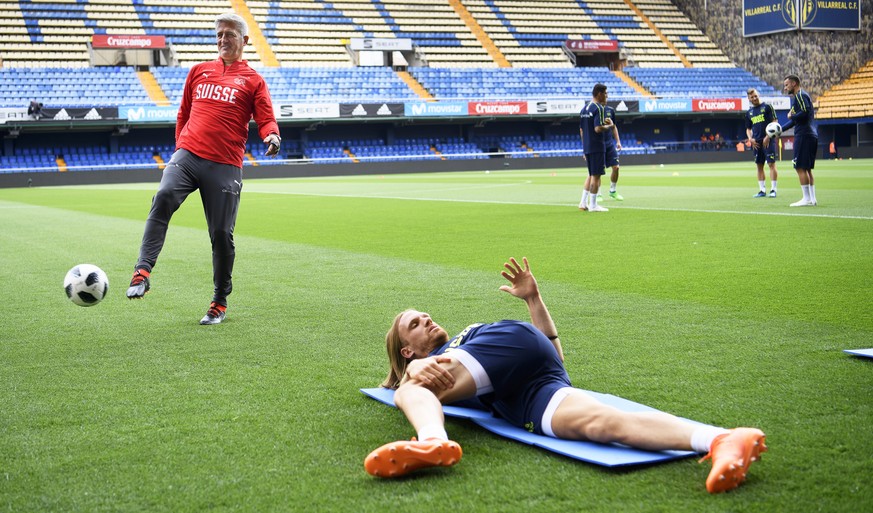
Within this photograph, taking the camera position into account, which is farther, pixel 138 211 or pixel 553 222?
pixel 138 211

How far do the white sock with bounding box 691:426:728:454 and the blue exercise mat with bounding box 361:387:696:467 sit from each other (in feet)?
0.31

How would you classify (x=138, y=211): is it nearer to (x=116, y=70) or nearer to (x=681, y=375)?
(x=681, y=375)

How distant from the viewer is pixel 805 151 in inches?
595

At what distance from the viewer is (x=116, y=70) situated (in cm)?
4716

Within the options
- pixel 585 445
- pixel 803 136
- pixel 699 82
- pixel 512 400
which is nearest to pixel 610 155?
pixel 803 136

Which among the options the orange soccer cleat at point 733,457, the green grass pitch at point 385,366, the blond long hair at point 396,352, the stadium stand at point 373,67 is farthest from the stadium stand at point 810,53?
the orange soccer cleat at point 733,457

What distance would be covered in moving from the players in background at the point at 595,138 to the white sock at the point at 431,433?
40.7ft

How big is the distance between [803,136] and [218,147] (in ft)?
37.6

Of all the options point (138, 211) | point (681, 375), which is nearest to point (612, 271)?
point (681, 375)

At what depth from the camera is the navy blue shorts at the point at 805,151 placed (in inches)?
588

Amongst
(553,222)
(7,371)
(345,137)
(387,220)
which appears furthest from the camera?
(345,137)

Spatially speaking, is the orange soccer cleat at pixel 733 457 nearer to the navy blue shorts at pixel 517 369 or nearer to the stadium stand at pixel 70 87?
the navy blue shorts at pixel 517 369

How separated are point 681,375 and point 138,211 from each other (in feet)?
57.5

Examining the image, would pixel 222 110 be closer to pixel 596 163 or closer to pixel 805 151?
pixel 596 163
